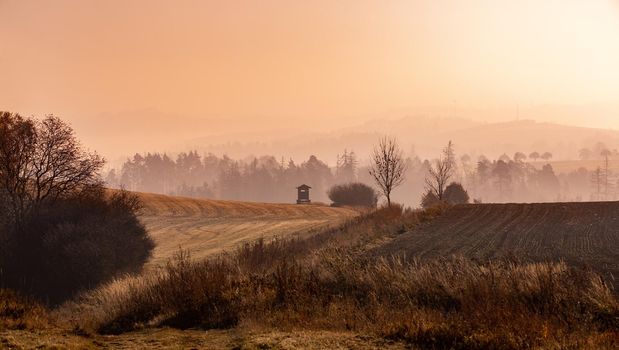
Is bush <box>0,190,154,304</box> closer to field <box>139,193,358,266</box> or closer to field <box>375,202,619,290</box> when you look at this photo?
field <box>139,193,358,266</box>

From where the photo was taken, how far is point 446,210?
42844 millimetres

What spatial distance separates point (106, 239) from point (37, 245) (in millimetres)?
3873

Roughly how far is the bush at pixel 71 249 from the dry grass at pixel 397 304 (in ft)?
35.9

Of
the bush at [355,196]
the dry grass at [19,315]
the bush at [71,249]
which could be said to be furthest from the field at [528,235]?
the bush at [355,196]

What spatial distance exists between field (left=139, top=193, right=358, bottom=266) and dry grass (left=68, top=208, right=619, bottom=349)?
16786 mm

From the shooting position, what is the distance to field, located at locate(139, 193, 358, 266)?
40.5 meters

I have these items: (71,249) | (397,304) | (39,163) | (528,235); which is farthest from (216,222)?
(397,304)

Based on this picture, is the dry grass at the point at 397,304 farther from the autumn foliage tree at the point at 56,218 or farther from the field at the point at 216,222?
the field at the point at 216,222

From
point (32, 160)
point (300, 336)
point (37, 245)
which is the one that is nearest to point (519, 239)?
point (300, 336)

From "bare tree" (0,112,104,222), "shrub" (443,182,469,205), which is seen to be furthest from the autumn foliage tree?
"shrub" (443,182,469,205)

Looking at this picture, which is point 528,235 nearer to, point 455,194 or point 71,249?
point 71,249

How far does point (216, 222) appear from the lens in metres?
58.9

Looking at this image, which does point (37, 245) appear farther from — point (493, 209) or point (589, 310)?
point (493, 209)

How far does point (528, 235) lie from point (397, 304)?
665 inches
